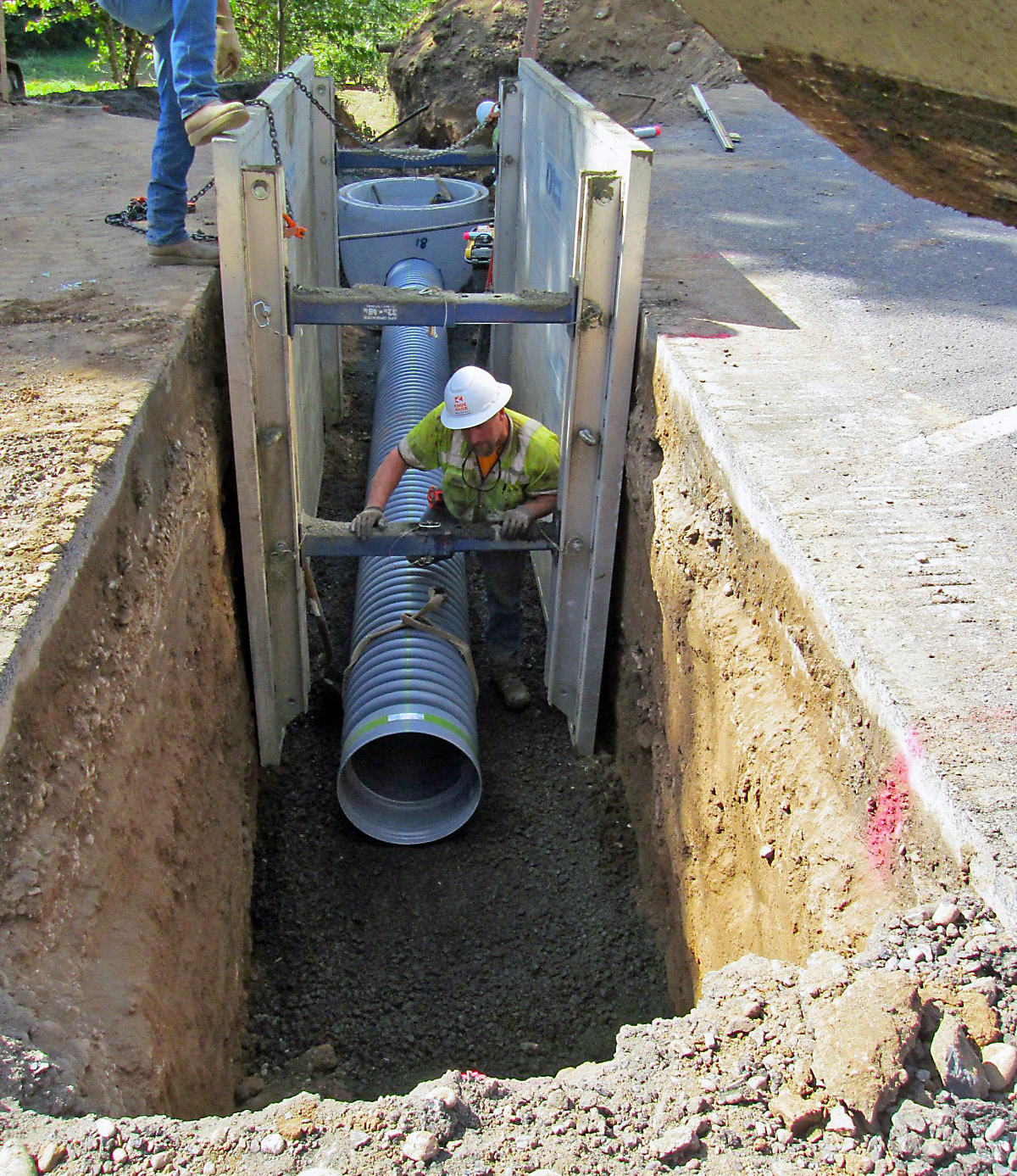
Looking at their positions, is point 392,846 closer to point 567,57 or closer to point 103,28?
point 567,57

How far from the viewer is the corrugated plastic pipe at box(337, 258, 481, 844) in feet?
14.6

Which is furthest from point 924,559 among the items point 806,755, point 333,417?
point 333,417

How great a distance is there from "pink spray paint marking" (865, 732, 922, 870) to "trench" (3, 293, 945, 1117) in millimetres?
42

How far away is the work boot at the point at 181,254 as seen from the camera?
5.20 metres

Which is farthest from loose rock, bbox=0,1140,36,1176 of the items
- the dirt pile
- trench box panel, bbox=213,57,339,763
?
the dirt pile

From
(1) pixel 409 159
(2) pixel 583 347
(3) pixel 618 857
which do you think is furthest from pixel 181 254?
(3) pixel 618 857

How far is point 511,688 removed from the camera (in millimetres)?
5449

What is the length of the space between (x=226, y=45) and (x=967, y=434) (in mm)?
3792

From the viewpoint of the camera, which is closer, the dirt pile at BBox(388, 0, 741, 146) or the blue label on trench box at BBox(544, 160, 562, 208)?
the blue label on trench box at BBox(544, 160, 562, 208)

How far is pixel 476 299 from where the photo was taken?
4309mm

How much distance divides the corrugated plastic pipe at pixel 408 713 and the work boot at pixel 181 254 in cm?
159

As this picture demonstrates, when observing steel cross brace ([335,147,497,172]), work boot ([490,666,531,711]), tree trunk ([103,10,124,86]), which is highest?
steel cross brace ([335,147,497,172])

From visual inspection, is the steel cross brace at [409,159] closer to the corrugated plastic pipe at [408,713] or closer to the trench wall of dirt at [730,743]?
the corrugated plastic pipe at [408,713]

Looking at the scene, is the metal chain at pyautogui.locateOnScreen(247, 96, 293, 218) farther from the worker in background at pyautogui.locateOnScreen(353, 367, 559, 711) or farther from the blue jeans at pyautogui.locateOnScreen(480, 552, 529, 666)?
the blue jeans at pyautogui.locateOnScreen(480, 552, 529, 666)
